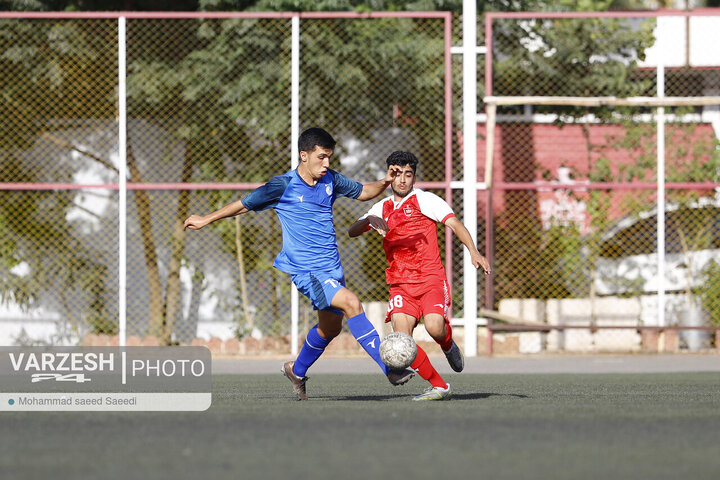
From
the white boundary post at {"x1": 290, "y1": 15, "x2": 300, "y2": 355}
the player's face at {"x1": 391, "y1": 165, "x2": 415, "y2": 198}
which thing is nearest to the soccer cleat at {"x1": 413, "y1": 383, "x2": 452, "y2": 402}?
the player's face at {"x1": 391, "y1": 165, "x2": 415, "y2": 198}

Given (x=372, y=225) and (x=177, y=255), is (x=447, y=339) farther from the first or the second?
(x=177, y=255)

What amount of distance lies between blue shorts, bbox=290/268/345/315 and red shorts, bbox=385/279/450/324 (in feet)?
2.88

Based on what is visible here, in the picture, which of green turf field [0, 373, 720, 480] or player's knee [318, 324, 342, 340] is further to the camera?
player's knee [318, 324, 342, 340]

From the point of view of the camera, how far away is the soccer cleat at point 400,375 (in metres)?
7.50

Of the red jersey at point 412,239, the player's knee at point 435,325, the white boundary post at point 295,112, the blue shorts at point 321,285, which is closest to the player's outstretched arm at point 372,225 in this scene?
the blue shorts at point 321,285

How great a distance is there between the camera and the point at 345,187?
335 inches

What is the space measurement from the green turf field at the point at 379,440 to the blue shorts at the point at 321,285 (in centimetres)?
64

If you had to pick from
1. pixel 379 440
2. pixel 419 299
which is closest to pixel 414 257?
pixel 419 299

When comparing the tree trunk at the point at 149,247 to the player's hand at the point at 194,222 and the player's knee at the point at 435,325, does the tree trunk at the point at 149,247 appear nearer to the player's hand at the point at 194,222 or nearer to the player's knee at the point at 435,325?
the player's knee at the point at 435,325

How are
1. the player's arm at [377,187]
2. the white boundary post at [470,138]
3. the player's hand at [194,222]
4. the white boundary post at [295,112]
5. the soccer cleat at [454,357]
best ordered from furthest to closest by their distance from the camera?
the white boundary post at [470,138]
the white boundary post at [295,112]
the soccer cleat at [454,357]
the player's arm at [377,187]
the player's hand at [194,222]

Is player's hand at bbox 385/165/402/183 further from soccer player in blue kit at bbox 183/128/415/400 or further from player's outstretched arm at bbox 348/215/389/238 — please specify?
soccer player in blue kit at bbox 183/128/415/400

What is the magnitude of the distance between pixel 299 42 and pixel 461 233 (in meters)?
7.06

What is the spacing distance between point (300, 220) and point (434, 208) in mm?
1150

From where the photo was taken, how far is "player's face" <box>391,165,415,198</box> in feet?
28.7
